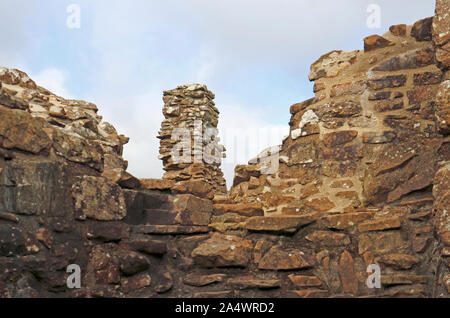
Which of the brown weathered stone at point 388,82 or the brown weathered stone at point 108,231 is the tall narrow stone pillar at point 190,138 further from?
the brown weathered stone at point 108,231

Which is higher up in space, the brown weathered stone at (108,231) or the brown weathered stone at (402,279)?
the brown weathered stone at (108,231)

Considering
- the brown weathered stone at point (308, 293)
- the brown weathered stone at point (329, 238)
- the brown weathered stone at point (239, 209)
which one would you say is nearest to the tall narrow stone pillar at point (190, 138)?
the brown weathered stone at point (239, 209)

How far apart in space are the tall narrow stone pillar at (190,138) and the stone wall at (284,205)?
17.3 feet

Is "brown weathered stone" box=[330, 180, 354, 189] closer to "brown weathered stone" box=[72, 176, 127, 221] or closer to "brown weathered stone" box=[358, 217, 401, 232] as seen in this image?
"brown weathered stone" box=[358, 217, 401, 232]

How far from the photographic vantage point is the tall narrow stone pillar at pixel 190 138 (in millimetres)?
9336

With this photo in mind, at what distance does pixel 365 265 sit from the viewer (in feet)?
9.36

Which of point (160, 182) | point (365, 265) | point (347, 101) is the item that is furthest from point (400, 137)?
point (160, 182)

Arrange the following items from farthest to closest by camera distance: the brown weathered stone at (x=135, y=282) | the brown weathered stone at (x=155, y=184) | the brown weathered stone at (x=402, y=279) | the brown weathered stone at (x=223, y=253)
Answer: the brown weathered stone at (x=155, y=184) → the brown weathered stone at (x=223, y=253) → the brown weathered stone at (x=402, y=279) → the brown weathered stone at (x=135, y=282)

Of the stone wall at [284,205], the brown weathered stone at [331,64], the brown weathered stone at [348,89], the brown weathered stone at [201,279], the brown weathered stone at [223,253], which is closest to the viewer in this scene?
the stone wall at [284,205]

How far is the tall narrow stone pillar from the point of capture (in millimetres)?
9336

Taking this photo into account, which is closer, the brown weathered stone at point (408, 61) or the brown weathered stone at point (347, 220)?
the brown weathered stone at point (347, 220)

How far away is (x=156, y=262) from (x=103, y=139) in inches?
73.4

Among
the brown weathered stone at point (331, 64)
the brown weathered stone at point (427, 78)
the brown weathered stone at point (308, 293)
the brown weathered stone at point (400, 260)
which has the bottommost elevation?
the brown weathered stone at point (308, 293)
